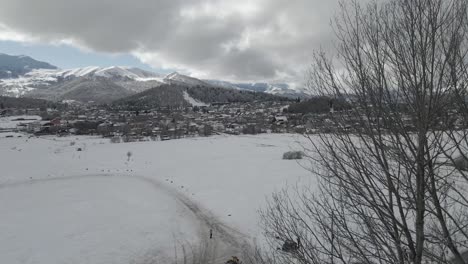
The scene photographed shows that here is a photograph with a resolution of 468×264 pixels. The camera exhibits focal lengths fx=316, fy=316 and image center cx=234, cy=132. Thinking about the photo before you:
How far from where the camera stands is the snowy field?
50.2 feet

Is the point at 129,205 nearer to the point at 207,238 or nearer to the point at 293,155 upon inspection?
the point at 207,238

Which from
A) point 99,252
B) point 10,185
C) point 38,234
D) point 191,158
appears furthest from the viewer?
point 191,158

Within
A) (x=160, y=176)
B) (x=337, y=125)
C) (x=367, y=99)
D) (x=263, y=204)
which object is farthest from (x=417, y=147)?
(x=160, y=176)

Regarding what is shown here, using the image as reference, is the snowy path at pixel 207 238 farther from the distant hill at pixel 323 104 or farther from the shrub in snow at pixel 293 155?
the shrub in snow at pixel 293 155

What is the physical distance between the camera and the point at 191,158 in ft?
147

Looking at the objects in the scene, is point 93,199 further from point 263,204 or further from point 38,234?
point 263,204

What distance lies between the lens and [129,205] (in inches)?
880

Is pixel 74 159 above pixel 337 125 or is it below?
below

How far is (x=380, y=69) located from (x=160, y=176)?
30872 mm

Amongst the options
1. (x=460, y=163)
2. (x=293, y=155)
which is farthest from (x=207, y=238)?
(x=293, y=155)

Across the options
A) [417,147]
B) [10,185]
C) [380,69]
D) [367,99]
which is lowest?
[10,185]

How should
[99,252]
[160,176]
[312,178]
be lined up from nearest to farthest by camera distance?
[99,252] → [312,178] → [160,176]

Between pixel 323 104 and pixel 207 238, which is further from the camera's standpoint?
pixel 207 238

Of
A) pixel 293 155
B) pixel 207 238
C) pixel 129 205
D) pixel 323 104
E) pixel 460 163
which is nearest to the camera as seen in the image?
pixel 460 163
